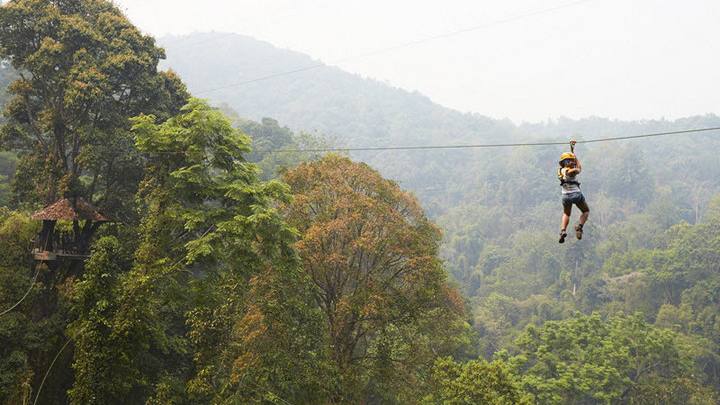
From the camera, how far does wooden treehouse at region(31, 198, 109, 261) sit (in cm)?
1518

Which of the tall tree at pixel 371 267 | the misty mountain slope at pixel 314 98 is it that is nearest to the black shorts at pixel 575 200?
the tall tree at pixel 371 267

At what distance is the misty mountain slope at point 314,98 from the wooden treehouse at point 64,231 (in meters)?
97.7

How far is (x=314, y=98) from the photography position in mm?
151125

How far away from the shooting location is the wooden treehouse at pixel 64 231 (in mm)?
15180

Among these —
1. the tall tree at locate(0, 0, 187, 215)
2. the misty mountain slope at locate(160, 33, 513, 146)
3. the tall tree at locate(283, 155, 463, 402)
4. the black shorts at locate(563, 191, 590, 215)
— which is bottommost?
the tall tree at locate(283, 155, 463, 402)

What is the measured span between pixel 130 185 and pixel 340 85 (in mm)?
149057

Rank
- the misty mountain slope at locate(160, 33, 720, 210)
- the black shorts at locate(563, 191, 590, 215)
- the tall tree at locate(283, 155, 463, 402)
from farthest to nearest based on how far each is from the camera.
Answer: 1. the misty mountain slope at locate(160, 33, 720, 210)
2. the tall tree at locate(283, 155, 463, 402)
3. the black shorts at locate(563, 191, 590, 215)

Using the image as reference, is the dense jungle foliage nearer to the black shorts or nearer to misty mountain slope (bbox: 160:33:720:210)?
the black shorts

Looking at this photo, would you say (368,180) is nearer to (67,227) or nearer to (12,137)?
(67,227)

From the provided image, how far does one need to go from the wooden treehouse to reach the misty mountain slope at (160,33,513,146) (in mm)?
97656

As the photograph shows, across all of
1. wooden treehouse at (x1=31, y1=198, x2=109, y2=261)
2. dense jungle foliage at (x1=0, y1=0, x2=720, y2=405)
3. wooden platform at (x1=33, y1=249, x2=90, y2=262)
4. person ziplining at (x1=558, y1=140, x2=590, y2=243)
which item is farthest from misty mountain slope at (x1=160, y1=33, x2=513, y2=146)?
person ziplining at (x1=558, y1=140, x2=590, y2=243)

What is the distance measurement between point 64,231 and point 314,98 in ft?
452

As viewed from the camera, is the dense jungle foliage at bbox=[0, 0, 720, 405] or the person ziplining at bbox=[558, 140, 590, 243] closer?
the person ziplining at bbox=[558, 140, 590, 243]

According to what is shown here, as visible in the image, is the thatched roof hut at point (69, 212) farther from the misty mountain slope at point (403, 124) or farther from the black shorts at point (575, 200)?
the misty mountain slope at point (403, 124)
